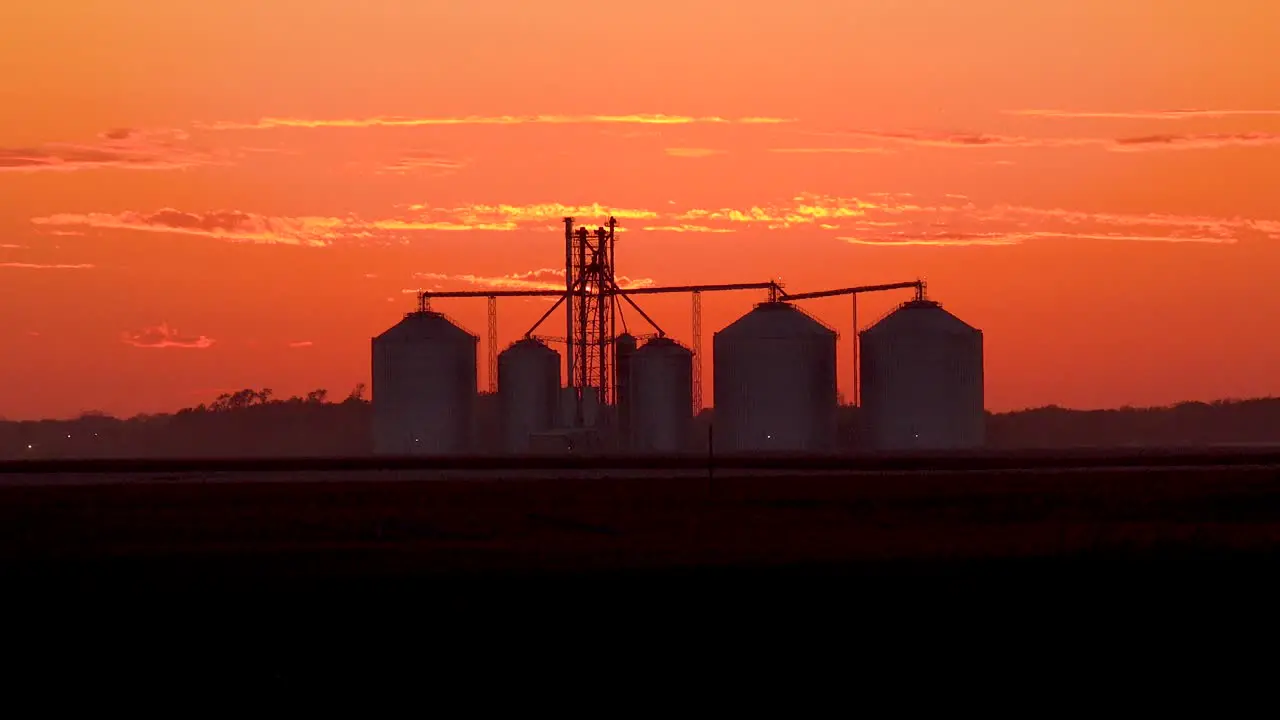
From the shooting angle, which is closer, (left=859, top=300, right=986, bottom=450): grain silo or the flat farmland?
the flat farmland

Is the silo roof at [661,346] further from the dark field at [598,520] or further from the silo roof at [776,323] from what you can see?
the dark field at [598,520]

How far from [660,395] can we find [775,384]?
7971 mm

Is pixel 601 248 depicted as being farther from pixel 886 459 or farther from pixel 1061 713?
pixel 1061 713

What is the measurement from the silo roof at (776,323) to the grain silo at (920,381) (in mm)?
3017

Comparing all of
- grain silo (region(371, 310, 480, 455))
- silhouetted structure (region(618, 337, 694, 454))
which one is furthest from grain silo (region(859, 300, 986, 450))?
grain silo (region(371, 310, 480, 455))

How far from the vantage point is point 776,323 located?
101625 mm

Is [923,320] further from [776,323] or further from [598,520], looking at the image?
[598,520]

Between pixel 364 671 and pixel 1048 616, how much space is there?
9.72 metres

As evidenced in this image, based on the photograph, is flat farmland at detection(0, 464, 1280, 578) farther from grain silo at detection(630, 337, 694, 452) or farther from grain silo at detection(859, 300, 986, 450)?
grain silo at detection(630, 337, 694, 452)

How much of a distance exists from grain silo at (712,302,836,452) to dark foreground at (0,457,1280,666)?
3304 centimetres

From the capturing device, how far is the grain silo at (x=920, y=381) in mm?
99625

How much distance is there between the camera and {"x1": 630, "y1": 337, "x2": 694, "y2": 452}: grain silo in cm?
10569

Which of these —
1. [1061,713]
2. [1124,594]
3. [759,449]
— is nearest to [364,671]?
[1061,713]

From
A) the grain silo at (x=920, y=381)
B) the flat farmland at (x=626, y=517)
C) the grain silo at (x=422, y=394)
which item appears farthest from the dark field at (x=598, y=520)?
the grain silo at (x=422, y=394)
